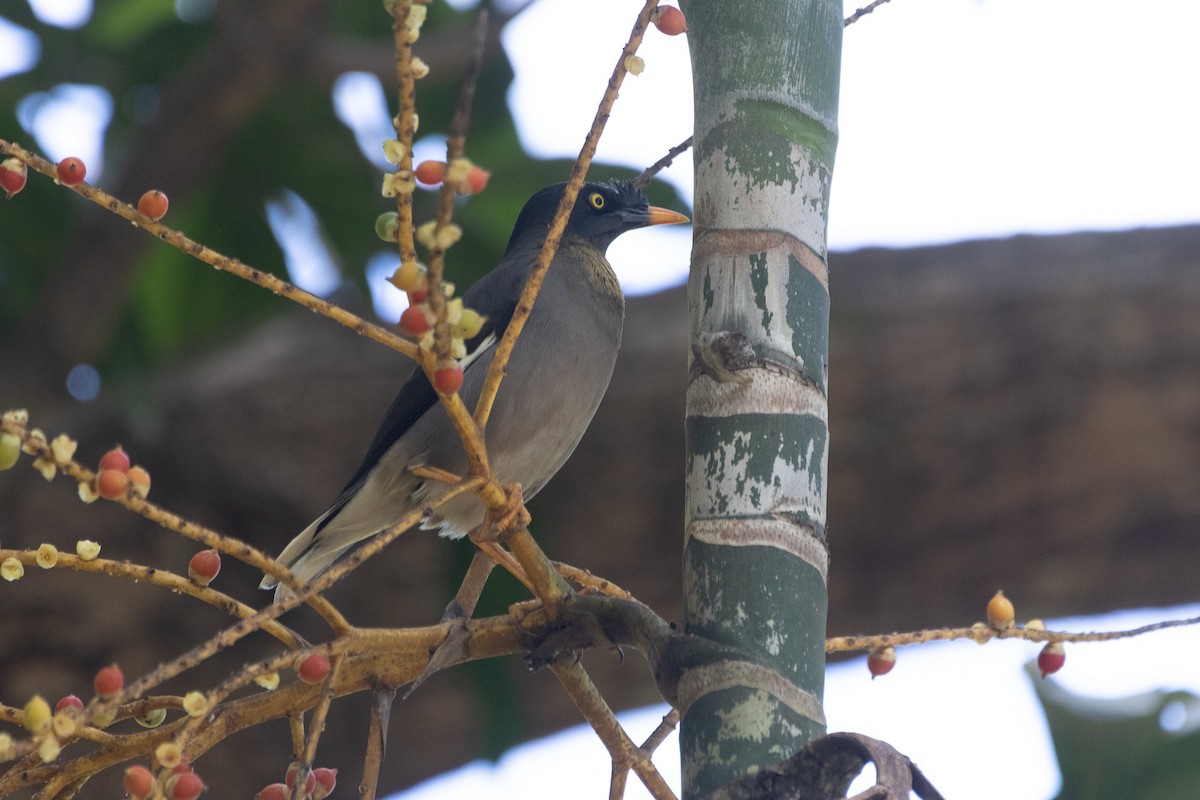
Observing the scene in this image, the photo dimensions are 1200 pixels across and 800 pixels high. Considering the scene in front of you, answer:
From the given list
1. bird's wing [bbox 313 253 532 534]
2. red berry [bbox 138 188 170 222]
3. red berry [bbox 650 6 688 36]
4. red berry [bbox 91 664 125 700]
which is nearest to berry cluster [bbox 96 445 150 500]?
red berry [bbox 91 664 125 700]

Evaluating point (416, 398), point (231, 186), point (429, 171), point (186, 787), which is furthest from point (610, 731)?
point (231, 186)

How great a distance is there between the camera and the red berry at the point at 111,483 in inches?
54.5

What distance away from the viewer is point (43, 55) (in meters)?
5.11

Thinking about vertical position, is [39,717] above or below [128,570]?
below

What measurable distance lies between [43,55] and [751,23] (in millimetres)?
3974

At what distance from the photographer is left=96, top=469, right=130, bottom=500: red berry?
4.54 feet

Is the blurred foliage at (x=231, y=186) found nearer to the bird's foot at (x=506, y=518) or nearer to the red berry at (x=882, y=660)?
the bird's foot at (x=506, y=518)

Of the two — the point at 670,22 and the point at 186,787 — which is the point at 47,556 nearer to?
the point at 186,787

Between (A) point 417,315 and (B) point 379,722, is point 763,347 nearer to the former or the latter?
(A) point 417,315

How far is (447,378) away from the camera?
1.44 meters

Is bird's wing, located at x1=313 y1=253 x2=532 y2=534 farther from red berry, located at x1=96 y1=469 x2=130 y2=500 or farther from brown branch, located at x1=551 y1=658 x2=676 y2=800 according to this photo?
red berry, located at x1=96 y1=469 x2=130 y2=500

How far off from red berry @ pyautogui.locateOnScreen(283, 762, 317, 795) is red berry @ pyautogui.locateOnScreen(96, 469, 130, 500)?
13.8 inches

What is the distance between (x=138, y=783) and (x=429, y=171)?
69 centimetres

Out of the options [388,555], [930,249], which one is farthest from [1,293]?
[930,249]
